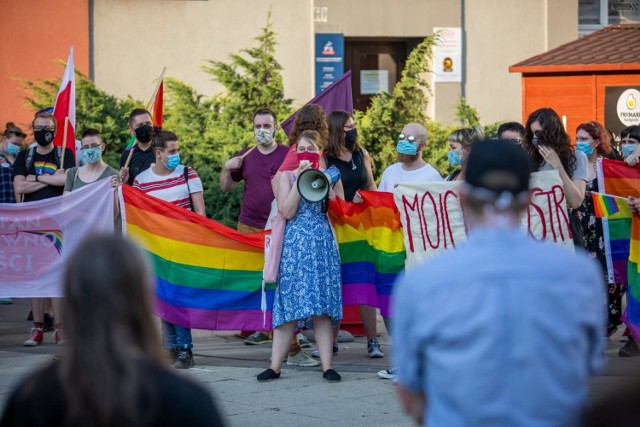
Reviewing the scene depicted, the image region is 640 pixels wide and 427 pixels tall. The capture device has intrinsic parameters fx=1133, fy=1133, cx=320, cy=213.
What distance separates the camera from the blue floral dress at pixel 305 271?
7.79m

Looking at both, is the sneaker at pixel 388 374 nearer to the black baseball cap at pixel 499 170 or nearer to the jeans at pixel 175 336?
the jeans at pixel 175 336

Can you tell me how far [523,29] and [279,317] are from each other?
11.9m

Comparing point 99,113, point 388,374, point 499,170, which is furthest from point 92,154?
point 499,170

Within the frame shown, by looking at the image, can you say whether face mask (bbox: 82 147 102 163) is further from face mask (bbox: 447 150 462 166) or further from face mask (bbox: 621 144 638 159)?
face mask (bbox: 621 144 638 159)

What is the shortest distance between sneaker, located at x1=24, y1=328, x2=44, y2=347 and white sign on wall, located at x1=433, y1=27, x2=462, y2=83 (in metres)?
10.2

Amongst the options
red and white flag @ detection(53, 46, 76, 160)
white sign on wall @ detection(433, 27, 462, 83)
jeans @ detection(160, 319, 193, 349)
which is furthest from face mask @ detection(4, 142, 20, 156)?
white sign on wall @ detection(433, 27, 462, 83)

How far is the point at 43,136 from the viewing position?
9539 mm

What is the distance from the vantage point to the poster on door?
45.4ft

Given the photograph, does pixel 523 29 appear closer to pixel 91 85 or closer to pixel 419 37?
pixel 419 37

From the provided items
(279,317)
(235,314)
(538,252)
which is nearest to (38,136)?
(235,314)

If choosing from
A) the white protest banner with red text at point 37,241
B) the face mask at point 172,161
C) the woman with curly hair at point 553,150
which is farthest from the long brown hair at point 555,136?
the white protest banner with red text at point 37,241

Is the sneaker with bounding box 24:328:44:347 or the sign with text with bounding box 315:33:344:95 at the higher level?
the sign with text with bounding box 315:33:344:95

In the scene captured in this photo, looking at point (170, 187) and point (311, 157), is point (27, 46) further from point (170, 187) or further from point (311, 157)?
point (311, 157)

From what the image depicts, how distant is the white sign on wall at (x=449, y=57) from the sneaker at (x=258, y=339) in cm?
931
